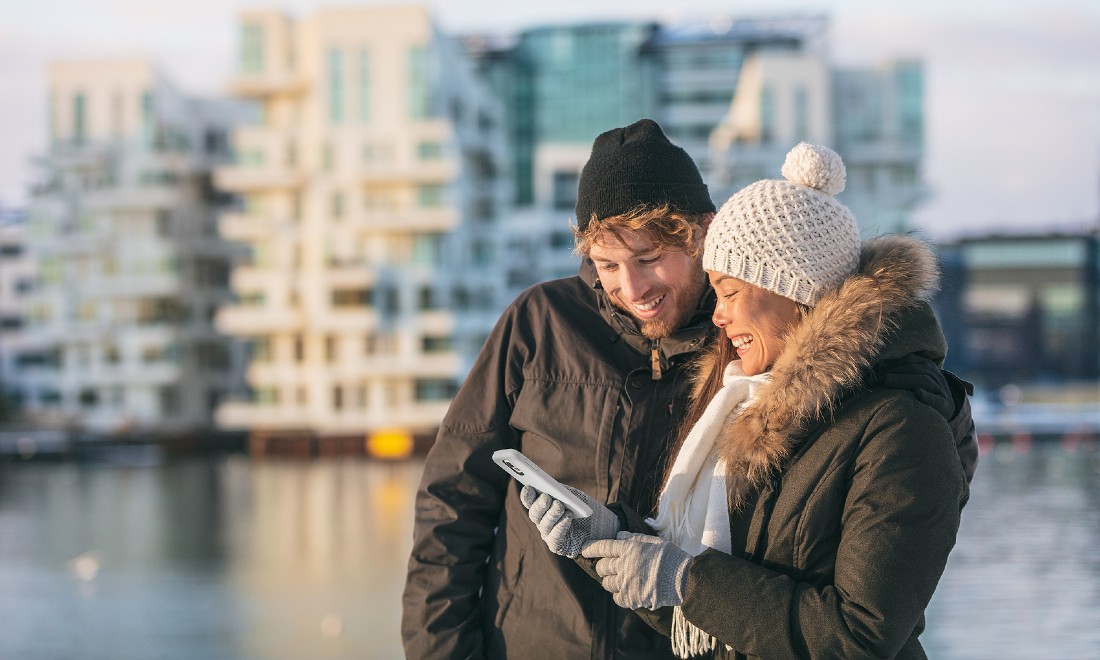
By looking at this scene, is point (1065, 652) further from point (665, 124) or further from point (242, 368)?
point (665, 124)

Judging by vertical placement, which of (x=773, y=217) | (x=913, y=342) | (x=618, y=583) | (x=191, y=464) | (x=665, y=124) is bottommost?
(x=191, y=464)

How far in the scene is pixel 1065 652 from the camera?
952 cm

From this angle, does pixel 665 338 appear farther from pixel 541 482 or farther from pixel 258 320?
pixel 258 320

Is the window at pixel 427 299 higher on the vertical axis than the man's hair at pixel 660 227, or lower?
lower

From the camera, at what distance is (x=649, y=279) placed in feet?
7.75

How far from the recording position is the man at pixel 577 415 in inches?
92.4

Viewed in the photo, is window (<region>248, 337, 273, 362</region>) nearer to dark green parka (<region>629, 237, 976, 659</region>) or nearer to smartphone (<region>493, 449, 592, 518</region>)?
smartphone (<region>493, 449, 592, 518</region>)

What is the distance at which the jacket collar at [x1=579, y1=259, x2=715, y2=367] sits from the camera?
7.75 feet

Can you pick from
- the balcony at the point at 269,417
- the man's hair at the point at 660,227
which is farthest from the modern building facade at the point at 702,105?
the man's hair at the point at 660,227

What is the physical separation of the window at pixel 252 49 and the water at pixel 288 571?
1761cm

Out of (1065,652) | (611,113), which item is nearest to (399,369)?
(611,113)

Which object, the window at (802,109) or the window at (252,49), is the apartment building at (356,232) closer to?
the window at (252,49)

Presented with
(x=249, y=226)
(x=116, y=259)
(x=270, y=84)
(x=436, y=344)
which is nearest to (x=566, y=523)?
(x=436, y=344)

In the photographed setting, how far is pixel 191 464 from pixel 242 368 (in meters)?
7.95
